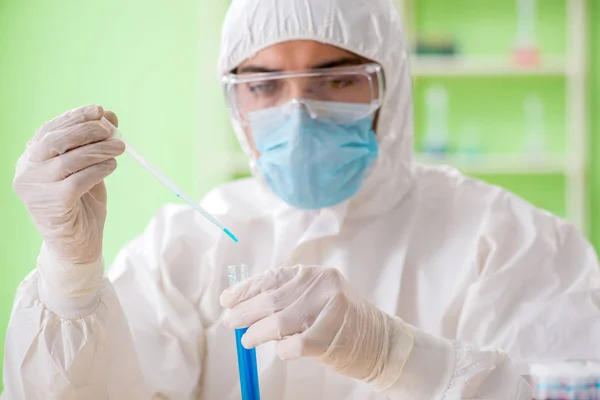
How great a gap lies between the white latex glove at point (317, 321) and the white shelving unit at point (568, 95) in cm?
278

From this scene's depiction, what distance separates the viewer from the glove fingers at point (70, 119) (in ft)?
4.05

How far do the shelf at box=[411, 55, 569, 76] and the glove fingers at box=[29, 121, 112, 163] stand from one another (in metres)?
2.95

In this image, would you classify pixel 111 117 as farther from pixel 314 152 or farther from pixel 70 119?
pixel 314 152

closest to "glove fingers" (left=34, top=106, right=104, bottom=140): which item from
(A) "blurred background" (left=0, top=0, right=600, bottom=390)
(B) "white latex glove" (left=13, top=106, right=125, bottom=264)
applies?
(B) "white latex glove" (left=13, top=106, right=125, bottom=264)

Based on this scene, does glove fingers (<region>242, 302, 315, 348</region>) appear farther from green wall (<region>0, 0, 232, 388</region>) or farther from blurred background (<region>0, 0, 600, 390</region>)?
blurred background (<region>0, 0, 600, 390</region>)

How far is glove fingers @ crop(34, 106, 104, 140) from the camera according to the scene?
1.23 metres

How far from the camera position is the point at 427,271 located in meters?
1.60

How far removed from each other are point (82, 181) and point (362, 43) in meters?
0.68

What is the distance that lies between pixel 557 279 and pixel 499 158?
8.31ft

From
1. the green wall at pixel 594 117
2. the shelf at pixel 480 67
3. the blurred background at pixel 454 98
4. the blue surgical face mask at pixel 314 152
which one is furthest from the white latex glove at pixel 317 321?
the green wall at pixel 594 117

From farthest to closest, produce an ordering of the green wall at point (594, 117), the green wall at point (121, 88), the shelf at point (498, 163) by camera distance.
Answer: the green wall at point (594, 117) < the shelf at point (498, 163) < the green wall at point (121, 88)

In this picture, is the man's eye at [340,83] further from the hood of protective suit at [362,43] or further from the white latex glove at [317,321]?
the white latex glove at [317,321]

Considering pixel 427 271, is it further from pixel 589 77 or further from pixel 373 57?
pixel 589 77

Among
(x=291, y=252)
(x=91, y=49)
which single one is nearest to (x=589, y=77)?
(x=91, y=49)
